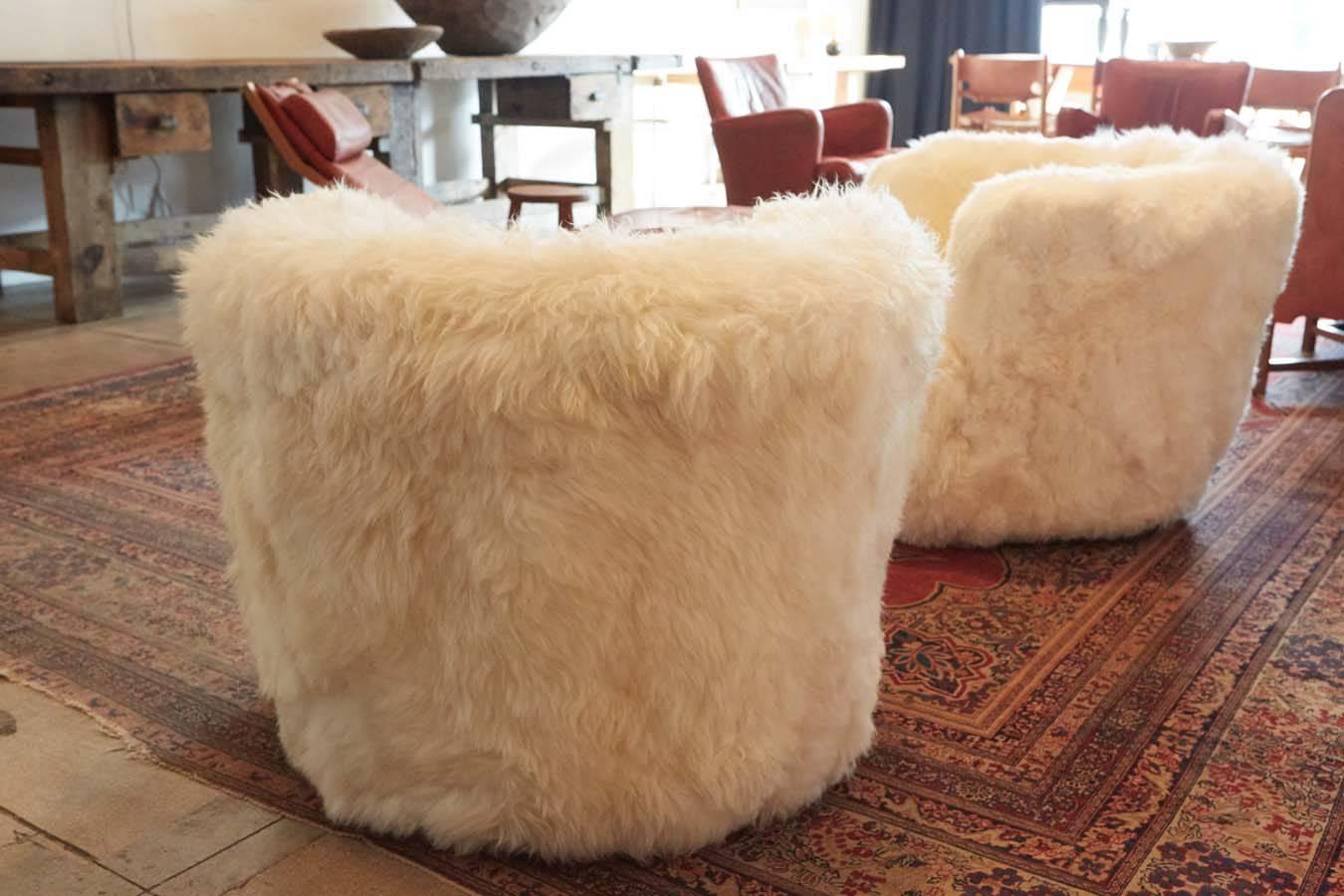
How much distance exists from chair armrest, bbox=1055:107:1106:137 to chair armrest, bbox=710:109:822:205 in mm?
1131

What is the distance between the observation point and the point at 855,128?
5.27m

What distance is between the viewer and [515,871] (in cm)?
138

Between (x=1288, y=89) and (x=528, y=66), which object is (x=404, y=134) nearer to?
(x=528, y=66)

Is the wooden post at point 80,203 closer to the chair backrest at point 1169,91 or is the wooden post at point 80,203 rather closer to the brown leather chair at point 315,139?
the brown leather chair at point 315,139

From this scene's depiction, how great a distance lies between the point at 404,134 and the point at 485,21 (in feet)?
2.41

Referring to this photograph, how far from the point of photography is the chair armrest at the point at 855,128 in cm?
527

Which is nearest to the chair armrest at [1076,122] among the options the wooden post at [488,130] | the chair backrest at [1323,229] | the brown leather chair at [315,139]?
the chair backrest at [1323,229]

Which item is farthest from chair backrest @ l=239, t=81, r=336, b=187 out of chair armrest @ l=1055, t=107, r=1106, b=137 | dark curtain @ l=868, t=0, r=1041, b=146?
dark curtain @ l=868, t=0, r=1041, b=146

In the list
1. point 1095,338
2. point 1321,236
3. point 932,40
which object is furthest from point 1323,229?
point 932,40

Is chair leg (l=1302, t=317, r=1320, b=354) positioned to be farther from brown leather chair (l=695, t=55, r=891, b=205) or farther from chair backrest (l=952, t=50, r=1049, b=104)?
chair backrest (l=952, t=50, r=1049, b=104)

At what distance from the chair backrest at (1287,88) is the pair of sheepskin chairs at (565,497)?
16.6 feet

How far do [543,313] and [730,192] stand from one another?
12.9 feet

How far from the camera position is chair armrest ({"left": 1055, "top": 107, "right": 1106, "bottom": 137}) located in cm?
521

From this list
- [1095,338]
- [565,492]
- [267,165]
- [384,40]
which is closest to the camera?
[565,492]
